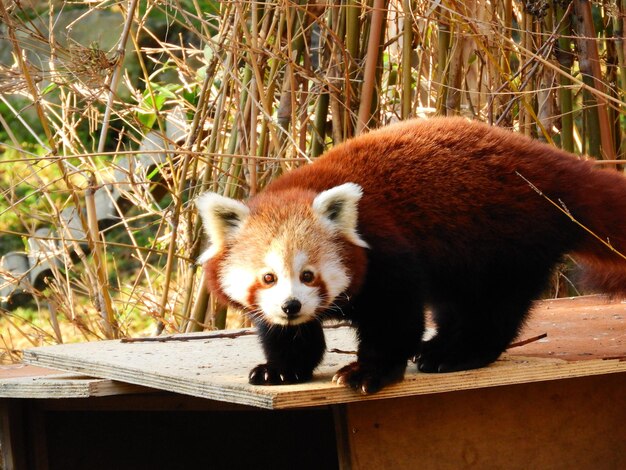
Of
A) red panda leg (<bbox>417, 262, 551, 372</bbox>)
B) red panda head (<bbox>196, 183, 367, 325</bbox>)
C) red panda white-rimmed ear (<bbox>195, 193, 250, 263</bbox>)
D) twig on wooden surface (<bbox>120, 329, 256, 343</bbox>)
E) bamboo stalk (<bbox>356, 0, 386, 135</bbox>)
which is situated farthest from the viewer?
bamboo stalk (<bbox>356, 0, 386, 135</bbox>)

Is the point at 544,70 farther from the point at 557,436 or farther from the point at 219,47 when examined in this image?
the point at 557,436

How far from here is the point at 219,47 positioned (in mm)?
4219

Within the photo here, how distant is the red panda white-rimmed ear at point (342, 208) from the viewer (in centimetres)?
246

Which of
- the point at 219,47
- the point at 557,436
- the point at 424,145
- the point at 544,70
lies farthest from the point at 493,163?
the point at 219,47

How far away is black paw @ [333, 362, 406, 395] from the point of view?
2.27 meters

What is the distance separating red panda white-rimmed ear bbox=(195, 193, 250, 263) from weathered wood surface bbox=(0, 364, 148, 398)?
1.71 feet

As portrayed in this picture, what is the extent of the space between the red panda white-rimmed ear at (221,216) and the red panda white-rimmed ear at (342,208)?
0.23m

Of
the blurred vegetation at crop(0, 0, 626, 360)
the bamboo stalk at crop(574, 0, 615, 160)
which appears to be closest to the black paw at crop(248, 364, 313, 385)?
the blurred vegetation at crop(0, 0, 626, 360)

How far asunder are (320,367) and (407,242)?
51cm

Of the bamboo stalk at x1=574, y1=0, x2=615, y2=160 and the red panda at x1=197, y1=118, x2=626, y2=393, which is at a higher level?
the bamboo stalk at x1=574, y1=0, x2=615, y2=160

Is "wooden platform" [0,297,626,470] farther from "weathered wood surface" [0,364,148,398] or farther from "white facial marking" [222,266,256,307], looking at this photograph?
"white facial marking" [222,266,256,307]

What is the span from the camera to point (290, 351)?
8.31 feet

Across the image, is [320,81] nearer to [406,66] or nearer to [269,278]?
[406,66]

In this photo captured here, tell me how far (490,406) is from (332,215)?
2.64 feet
